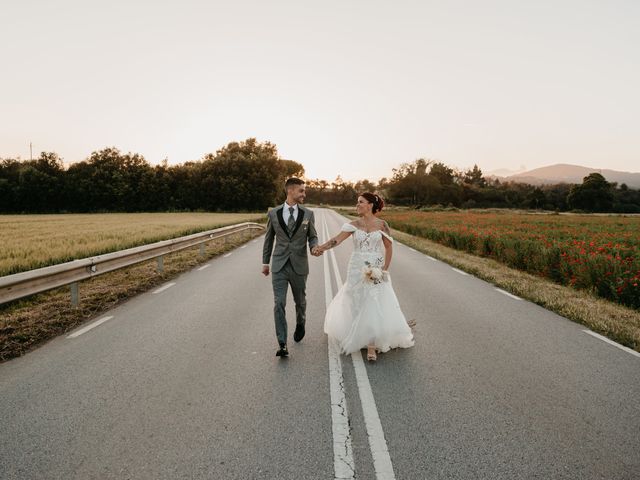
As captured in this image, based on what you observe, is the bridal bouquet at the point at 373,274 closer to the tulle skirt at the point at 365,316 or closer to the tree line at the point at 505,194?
the tulle skirt at the point at 365,316

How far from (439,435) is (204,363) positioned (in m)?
2.70

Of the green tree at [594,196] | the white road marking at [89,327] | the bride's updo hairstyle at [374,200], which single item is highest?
the green tree at [594,196]

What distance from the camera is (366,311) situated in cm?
502

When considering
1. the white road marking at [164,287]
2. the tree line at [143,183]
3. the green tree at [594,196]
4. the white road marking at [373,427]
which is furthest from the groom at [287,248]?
the green tree at [594,196]

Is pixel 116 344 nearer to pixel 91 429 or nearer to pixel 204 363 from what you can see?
pixel 204 363

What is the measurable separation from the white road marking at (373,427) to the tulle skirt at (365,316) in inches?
12.8

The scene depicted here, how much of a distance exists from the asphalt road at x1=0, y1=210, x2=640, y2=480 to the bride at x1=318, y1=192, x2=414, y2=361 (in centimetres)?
24

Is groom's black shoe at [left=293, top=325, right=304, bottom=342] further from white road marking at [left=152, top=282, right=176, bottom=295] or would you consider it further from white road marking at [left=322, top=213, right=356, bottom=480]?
white road marking at [left=152, top=282, right=176, bottom=295]

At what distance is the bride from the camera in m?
4.95

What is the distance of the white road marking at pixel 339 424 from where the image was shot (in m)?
2.70

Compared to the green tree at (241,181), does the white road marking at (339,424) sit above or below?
below

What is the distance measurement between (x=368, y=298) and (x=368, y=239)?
76 cm

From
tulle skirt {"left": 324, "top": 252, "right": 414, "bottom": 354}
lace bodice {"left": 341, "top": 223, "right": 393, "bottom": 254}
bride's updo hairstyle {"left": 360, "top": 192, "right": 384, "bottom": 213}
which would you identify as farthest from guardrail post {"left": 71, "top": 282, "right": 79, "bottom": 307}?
bride's updo hairstyle {"left": 360, "top": 192, "right": 384, "bottom": 213}

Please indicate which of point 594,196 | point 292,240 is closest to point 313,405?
point 292,240
